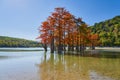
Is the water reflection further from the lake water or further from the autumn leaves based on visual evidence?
the autumn leaves

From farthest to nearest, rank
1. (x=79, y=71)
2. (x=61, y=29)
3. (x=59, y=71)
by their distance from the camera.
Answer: (x=61, y=29) → (x=79, y=71) → (x=59, y=71)

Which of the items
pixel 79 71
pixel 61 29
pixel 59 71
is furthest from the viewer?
pixel 61 29

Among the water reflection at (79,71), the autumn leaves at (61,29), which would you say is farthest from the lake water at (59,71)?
the autumn leaves at (61,29)

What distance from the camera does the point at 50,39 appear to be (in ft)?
141

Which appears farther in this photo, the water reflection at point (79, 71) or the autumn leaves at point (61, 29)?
the autumn leaves at point (61, 29)

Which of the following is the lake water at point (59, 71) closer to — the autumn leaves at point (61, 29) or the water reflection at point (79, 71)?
the water reflection at point (79, 71)

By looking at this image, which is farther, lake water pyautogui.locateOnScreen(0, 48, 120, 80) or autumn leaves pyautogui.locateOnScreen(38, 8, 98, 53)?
autumn leaves pyautogui.locateOnScreen(38, 8, 98, 53)

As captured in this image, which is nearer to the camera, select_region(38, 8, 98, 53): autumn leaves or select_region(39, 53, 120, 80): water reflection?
select_region(39, 53, 120, 80): water reflection

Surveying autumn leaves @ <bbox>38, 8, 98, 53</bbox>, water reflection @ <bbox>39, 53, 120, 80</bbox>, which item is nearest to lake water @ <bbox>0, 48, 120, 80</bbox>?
water reflection @ <bbox>39, 53, 120, 80</bbox>

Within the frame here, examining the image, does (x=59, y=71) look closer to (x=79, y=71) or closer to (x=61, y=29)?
(x=79, y=71)

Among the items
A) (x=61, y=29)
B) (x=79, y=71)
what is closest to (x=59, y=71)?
(x=79, y=71)

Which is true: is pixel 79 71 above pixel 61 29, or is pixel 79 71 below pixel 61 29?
below

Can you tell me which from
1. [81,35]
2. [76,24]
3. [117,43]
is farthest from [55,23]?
[117,43]

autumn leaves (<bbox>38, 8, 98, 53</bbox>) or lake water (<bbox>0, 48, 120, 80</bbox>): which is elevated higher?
autumn leaves (<bbox>38, 8, 98, 53</bbox>)
